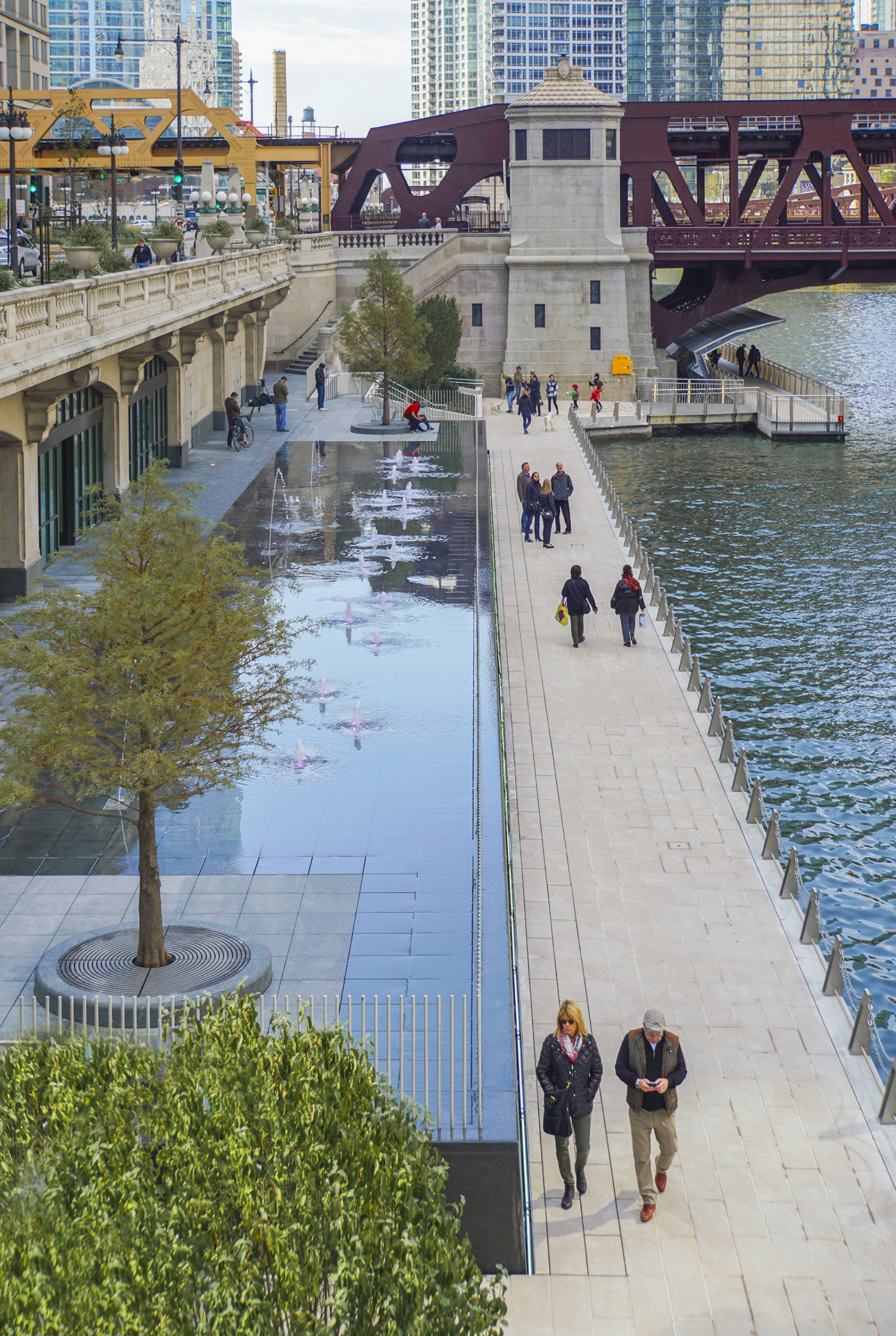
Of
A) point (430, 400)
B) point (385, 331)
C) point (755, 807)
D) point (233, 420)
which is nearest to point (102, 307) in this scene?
point (755, 807)

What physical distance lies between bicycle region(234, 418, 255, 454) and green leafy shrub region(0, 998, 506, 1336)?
41.0 m

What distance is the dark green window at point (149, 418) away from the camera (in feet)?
129

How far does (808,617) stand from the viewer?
3369 centimetres

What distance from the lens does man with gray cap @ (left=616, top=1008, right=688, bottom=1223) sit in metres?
11.5

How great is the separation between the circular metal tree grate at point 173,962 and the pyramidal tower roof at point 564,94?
195 feet

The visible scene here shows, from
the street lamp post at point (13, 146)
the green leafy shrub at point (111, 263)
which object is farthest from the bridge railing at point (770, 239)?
the street lamp post at point (13, 146)

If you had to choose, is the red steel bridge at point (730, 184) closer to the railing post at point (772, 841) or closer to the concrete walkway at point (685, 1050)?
the concrete walkway at point (685, 1050)

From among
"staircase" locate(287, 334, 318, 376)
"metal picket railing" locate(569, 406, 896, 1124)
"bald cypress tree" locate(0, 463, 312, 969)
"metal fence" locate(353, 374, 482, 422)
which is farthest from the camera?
"staircase" locate(287, 334, 318, 376)

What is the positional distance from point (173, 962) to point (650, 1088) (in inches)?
184

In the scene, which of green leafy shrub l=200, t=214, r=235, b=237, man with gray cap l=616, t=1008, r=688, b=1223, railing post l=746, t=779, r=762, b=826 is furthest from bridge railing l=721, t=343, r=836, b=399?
man with gray cap l=616, t=1008, r=688, b=1223

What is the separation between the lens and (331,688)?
23.0m

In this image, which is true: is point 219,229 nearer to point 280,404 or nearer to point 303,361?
point 280,404

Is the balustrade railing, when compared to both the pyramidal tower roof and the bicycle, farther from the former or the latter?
the pyramidal tower roof

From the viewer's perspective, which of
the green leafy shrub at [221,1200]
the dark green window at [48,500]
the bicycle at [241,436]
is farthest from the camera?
the bicycle at [241,436]
